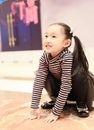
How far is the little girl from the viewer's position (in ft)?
3.47

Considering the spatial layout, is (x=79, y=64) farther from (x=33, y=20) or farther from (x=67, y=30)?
(x=33, y=20)

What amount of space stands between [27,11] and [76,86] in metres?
1.46

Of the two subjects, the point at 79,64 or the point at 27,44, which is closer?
the point at 79,64

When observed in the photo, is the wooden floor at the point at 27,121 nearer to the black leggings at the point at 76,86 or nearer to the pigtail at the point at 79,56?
the black leggings at the point at 76,86

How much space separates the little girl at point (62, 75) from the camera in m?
1.06

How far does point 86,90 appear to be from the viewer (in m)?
1.11

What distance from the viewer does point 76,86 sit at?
1.10 metres

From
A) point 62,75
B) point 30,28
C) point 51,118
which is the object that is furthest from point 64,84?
point 30,28

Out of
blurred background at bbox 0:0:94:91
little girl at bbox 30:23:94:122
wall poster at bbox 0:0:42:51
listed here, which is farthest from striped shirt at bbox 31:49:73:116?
wall poster at bbox 0:0:42:51

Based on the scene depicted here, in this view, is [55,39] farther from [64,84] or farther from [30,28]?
[30,28]

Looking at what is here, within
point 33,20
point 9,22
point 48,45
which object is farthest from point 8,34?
point 48,45

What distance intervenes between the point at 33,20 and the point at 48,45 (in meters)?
1.35

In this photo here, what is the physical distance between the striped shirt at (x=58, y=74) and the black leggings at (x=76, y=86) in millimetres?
31

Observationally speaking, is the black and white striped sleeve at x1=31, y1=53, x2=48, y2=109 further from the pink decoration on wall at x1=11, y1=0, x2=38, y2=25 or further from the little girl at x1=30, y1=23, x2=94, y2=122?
the pink decoration on wall at x1=11, y1=0, x2=38, y2=25
